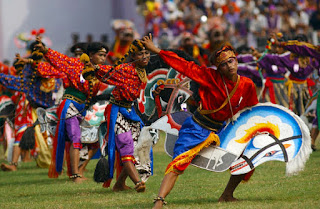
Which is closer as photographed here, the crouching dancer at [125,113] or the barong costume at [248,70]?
the crouching dancer at [125,113]

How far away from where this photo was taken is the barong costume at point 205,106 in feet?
21.0

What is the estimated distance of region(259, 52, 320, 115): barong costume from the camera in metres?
11.0

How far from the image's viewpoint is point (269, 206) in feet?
21.0

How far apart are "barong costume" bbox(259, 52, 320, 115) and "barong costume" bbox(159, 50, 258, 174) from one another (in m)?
4.31

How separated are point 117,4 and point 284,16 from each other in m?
Answer: 10.3

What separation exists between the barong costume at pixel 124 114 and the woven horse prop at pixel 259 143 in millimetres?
1450

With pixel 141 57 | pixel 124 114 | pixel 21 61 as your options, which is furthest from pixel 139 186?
pixel 21 61

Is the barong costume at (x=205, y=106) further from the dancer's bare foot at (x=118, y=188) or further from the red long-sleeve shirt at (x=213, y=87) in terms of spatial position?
the dancer's bare foot at (x=118, y=188)

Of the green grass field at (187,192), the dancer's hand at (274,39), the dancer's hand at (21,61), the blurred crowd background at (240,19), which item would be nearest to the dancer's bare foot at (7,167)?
the green grass field at (187,192)

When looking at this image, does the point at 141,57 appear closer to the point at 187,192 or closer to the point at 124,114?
the point at 124,114

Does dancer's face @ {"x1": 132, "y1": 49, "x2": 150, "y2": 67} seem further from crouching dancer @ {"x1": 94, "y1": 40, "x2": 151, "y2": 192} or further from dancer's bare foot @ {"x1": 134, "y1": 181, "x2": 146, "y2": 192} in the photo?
dancer's bare foot @ {"x1": 134, "y1": 181, "x2": 146, "y2": 192}

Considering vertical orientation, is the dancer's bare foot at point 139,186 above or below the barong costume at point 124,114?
below

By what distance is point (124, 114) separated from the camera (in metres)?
7.88

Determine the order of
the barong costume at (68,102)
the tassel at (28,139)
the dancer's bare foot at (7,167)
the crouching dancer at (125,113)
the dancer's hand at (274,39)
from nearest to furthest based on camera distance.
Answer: the crouching dancer at (125,113) < the barong costume at (68,102) < the dancer's hand at (274,39) < the tassel at (28,139) < the dancer's bare foot at (7,167)
